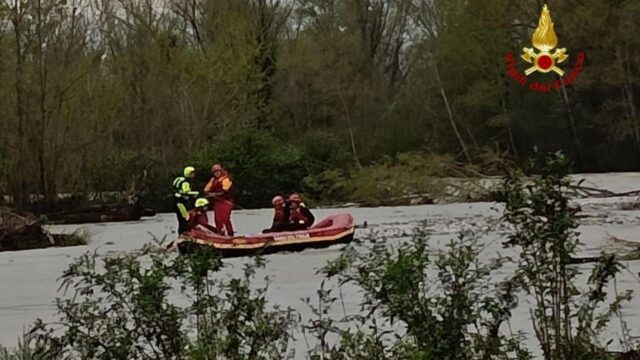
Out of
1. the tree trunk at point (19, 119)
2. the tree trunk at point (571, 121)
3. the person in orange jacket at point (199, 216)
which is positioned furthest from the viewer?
the tree trunk at point (571, 121)

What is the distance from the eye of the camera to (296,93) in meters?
42.6

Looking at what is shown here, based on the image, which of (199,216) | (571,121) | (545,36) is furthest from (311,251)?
(571,121)

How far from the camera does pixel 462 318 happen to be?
415 centimetres

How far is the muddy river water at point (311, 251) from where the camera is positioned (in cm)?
918

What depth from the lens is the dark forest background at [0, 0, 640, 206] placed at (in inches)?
1147

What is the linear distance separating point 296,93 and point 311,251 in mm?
27106

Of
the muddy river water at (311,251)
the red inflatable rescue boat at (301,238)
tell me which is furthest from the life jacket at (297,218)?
the muddy river water at (311,251)

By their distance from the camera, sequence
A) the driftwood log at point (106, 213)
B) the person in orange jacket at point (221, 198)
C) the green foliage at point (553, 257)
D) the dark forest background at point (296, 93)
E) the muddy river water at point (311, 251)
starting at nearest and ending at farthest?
the green foliage at point (553, 257), the muddy river water at point (311, 251), the person in orange jacket at point (221, 198), the driftwood log at point (106, 213), the dark forest background at point (296, 93)

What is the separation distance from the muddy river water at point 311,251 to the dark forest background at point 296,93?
8.91 feet

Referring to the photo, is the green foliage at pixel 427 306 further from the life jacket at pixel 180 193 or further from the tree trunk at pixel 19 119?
the tree trunk at pixel 19 119

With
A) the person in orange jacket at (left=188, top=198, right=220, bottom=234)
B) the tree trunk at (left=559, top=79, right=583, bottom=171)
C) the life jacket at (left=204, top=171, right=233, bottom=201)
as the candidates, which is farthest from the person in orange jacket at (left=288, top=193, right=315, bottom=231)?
the tree trunk at (left=559, top=79, right=583, bottom=171)

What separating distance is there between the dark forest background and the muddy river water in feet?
8.91

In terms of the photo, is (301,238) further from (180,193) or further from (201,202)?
(180,193)

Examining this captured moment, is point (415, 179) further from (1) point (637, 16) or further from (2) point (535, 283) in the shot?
(2) point (535, 283)
